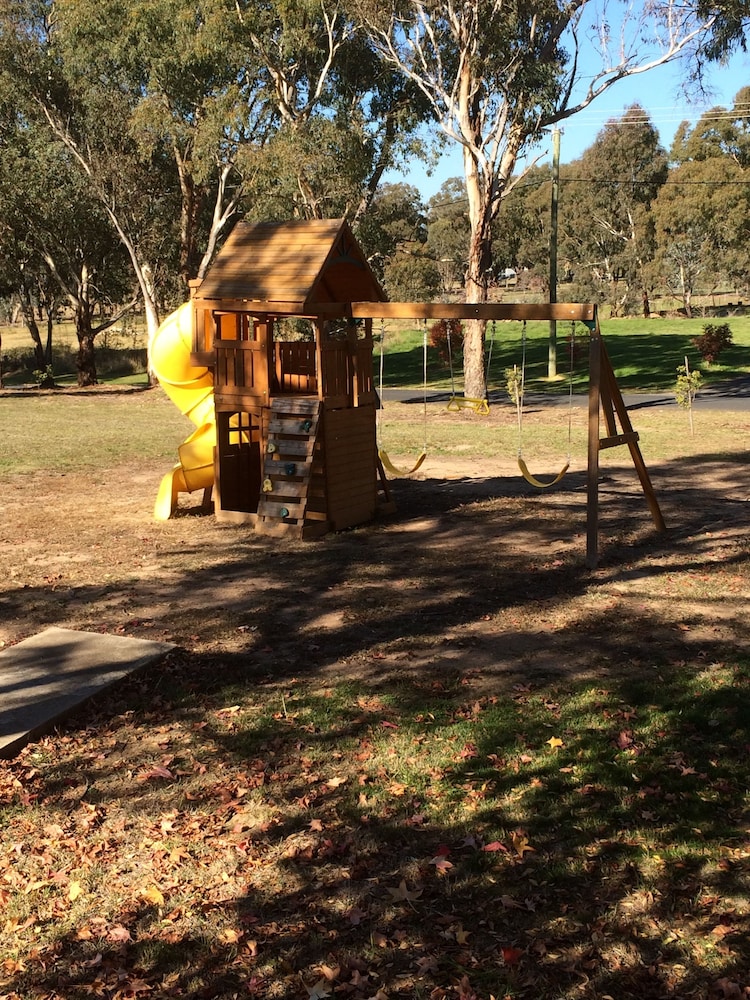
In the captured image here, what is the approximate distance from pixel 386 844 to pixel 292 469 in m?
6.91

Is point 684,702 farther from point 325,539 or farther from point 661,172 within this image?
point 661,172

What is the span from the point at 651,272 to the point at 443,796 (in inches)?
2368

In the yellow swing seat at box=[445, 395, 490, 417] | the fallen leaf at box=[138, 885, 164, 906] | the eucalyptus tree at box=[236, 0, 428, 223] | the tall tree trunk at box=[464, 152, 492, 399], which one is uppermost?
the eucalyptus tree at box=[236, 0, 428, 223]

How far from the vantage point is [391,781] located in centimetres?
546

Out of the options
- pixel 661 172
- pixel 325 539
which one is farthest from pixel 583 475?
pixel 661 172

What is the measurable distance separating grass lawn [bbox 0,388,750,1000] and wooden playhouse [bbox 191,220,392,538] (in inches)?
38.9

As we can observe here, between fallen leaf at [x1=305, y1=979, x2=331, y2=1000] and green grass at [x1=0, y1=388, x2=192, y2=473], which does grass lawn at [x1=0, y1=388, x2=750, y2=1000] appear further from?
green grass at [x1=0, y1=388, x2=192, y2=473]

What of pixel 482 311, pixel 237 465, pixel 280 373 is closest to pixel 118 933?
pixel 482 311

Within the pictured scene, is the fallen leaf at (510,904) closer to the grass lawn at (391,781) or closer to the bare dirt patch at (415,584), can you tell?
the grass lawn at (391,781)

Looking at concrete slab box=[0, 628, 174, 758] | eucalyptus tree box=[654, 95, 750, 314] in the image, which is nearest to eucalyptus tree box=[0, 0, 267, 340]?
concrete slab box=[0, 628, 174, 758]

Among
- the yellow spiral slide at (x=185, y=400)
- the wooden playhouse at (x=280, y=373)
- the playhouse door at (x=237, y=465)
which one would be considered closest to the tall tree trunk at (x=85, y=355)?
the yellow spiral slide at (x=185, y=400)

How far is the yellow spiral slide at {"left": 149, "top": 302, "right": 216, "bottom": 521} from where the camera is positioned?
1251cm

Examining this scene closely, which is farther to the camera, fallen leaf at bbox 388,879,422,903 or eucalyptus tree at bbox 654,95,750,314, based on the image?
eucalyptus tree at bbox 654,95,750,314

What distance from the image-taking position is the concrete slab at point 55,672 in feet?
20.0
